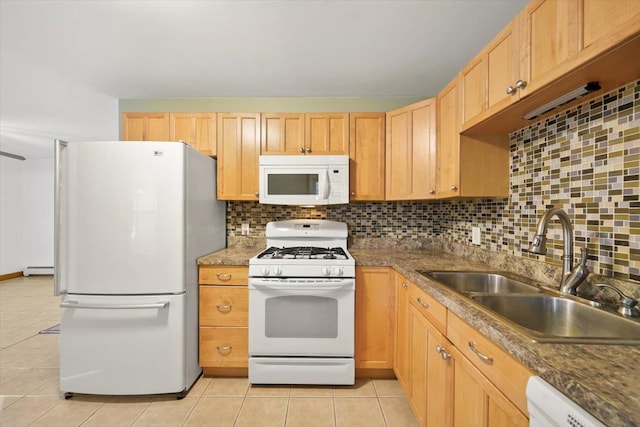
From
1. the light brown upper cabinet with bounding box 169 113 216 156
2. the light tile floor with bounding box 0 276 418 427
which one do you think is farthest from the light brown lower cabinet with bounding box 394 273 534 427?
the light brown upper cabinet with bounding box 169 113 216 156

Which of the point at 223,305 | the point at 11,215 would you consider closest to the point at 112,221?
the point at 223,305

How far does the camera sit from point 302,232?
8.46 feet

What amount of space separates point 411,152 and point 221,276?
183 cm

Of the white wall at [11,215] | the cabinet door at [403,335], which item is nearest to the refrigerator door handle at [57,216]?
the cabinet door at [403,335]

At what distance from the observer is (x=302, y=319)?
6.47 feet

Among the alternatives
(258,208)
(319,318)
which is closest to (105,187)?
(258,208)

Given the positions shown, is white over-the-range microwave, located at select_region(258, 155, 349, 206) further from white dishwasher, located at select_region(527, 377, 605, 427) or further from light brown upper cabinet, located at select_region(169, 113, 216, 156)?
white dishwasher, located at select_region(527, 377, 605, 427)

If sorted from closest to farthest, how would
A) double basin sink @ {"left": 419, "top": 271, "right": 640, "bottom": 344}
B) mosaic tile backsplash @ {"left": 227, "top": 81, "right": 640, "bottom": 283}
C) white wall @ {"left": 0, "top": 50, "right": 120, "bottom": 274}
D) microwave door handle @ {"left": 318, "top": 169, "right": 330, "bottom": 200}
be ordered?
double basin sink @ {"left": 419, "top": 271, "right": 640, "bottom": 344} < mosaic tile backsplash @ {"left": 227, "top": 81, "right": 640, "bottom": 283} < microwave door handle @ {"left": 318, "top": 169, "right": 330, "bottom": 200} < white wall @ {"left": 0, "top": 50, "right": 120, "bottom": 274}

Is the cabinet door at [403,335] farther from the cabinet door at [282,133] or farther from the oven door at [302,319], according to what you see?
the cabinet door at [282,133]

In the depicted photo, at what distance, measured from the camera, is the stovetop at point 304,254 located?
206cm

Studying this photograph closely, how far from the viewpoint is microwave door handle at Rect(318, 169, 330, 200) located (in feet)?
7.52

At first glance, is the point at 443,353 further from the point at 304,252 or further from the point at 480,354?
the point at 304,252

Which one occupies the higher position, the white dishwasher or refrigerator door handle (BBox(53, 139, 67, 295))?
refrigerator door handle (BBox(53, 139, 67, 295))

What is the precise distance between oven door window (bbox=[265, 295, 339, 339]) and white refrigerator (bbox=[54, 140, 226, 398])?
0.63 m
